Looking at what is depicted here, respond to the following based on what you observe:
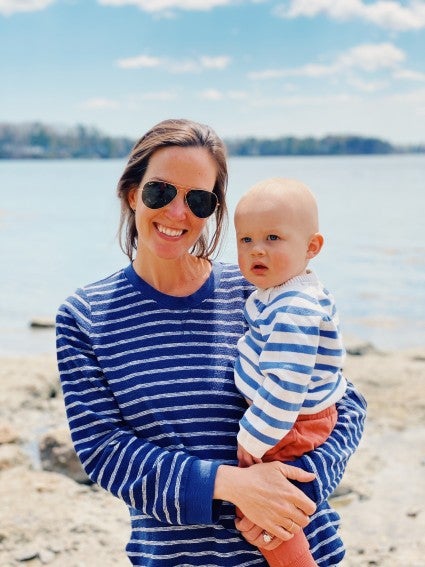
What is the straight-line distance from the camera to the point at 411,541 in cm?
488

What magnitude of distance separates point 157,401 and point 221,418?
187 mm

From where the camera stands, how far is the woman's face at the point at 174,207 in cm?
235

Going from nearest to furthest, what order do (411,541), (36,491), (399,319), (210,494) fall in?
(210,494)
(411,541)
(36,491)
(399,319)

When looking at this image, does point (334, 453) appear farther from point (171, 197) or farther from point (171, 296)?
point (171, 197)

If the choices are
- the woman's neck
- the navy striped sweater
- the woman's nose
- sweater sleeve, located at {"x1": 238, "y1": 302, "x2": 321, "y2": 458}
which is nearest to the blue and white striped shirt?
sweater sleeve, located at {"x1": 238, "y1": 302, "x2": 321, "y2": 458}

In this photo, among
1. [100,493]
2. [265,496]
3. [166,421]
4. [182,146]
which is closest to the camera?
[265,496]

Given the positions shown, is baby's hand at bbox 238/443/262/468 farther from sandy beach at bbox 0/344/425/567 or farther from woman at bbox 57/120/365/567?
sandy beach at bbox 0/344/425/567

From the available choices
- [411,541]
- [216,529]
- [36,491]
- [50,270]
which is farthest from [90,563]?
[50,270]

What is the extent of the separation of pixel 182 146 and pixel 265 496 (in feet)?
3.30

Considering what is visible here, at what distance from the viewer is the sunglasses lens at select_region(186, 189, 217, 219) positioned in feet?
7.75

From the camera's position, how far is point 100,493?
530cm

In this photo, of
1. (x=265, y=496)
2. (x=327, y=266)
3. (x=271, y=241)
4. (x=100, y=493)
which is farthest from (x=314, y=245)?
(x=327, y=266)

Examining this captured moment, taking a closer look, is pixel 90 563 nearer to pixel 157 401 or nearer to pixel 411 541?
pixel 411 541

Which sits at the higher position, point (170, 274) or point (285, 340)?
point (170, 274)
